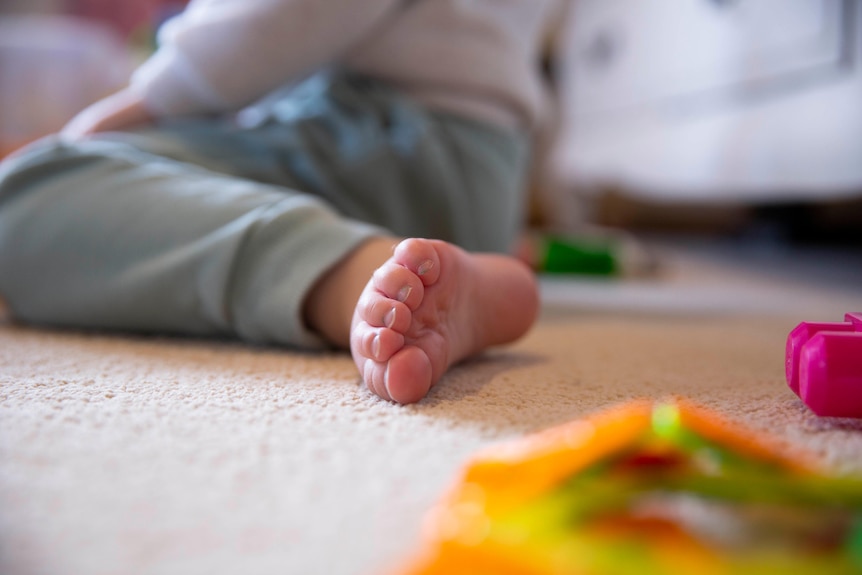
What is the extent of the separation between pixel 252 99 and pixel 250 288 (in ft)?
0.97

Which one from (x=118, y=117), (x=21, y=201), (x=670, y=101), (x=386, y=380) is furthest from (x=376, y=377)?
(x=670, y=101)

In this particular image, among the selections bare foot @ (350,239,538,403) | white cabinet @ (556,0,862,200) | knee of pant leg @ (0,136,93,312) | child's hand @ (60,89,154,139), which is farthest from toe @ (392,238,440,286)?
white cabinet @ (556,0,862,200)

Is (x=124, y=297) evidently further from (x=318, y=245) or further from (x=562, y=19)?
(x=562, y=19)

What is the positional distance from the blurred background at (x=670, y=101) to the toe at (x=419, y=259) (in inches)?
26.5

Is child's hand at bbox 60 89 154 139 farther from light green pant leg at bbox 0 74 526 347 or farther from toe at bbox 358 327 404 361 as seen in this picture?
toe at bbox 358 327 404 361

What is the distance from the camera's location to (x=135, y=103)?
2.70 feet

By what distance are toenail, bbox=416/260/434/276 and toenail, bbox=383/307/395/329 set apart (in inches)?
1.2

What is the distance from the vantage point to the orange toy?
215 mm

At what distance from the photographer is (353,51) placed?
2.61ft

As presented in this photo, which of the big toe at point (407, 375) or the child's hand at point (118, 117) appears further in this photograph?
the child's hand at point (118, 117)

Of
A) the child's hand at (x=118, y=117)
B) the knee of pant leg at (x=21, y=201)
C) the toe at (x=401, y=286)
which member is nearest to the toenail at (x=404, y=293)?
the toe at (x=401, y=286)

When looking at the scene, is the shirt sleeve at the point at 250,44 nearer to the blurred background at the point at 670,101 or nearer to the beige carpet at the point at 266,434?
the beige carpet at the point at 266,434

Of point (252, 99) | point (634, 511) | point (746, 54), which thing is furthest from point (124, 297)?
point (746, 54)

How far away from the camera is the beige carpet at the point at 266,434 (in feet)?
0.84
